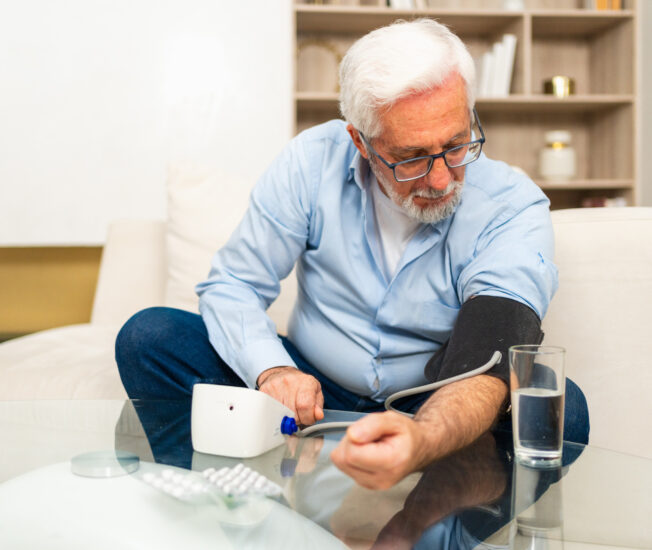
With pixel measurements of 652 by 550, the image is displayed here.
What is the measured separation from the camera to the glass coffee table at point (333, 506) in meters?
0.61

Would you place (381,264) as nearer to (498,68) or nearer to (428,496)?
(428,496)

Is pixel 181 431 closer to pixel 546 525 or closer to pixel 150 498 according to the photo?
pixel 150 498

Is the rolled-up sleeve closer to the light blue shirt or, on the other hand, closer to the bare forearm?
the light blue shirt

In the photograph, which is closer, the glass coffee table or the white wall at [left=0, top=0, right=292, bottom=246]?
the glass coffee table

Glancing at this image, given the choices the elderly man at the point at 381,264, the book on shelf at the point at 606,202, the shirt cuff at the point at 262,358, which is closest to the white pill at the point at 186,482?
the elderly man at the point at 381,264

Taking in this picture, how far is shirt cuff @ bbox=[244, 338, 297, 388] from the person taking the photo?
46.4 inches

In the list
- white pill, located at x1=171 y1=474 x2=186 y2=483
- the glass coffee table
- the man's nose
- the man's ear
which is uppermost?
the man's ear

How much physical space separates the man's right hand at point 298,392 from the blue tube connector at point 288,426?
0.10 metres

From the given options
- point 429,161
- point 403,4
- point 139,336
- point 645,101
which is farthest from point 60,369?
point 645,101

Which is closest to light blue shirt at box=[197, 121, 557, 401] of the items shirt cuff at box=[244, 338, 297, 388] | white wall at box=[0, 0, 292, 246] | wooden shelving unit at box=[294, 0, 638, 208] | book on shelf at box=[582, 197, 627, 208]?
shirt cuff at box=[244, 338, 297, 388]

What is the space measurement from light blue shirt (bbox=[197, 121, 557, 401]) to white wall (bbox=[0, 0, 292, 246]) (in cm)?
125

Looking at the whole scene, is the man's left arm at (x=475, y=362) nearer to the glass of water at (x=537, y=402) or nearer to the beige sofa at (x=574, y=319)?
the glass of water at (x=537, y=402)

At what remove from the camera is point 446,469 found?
2.43ft

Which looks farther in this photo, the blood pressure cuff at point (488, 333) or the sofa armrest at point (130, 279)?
the sofa armrest at point (130, 279)
